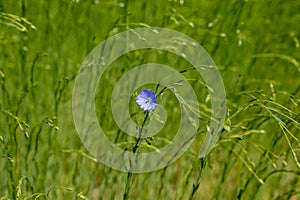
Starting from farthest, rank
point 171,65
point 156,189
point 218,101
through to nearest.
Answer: point 171,65 → point 156,189 → point 218,101

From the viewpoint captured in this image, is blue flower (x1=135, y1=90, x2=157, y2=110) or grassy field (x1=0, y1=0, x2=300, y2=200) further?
grassy field (x1=0, y1=0, x2=300, y2=200)

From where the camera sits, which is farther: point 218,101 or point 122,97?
point 122,97

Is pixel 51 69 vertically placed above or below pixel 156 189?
above

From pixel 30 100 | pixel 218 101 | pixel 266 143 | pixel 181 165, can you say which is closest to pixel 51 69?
pixel 30 100

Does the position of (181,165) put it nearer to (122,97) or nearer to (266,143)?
(122,97)

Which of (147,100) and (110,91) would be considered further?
(110,91)
